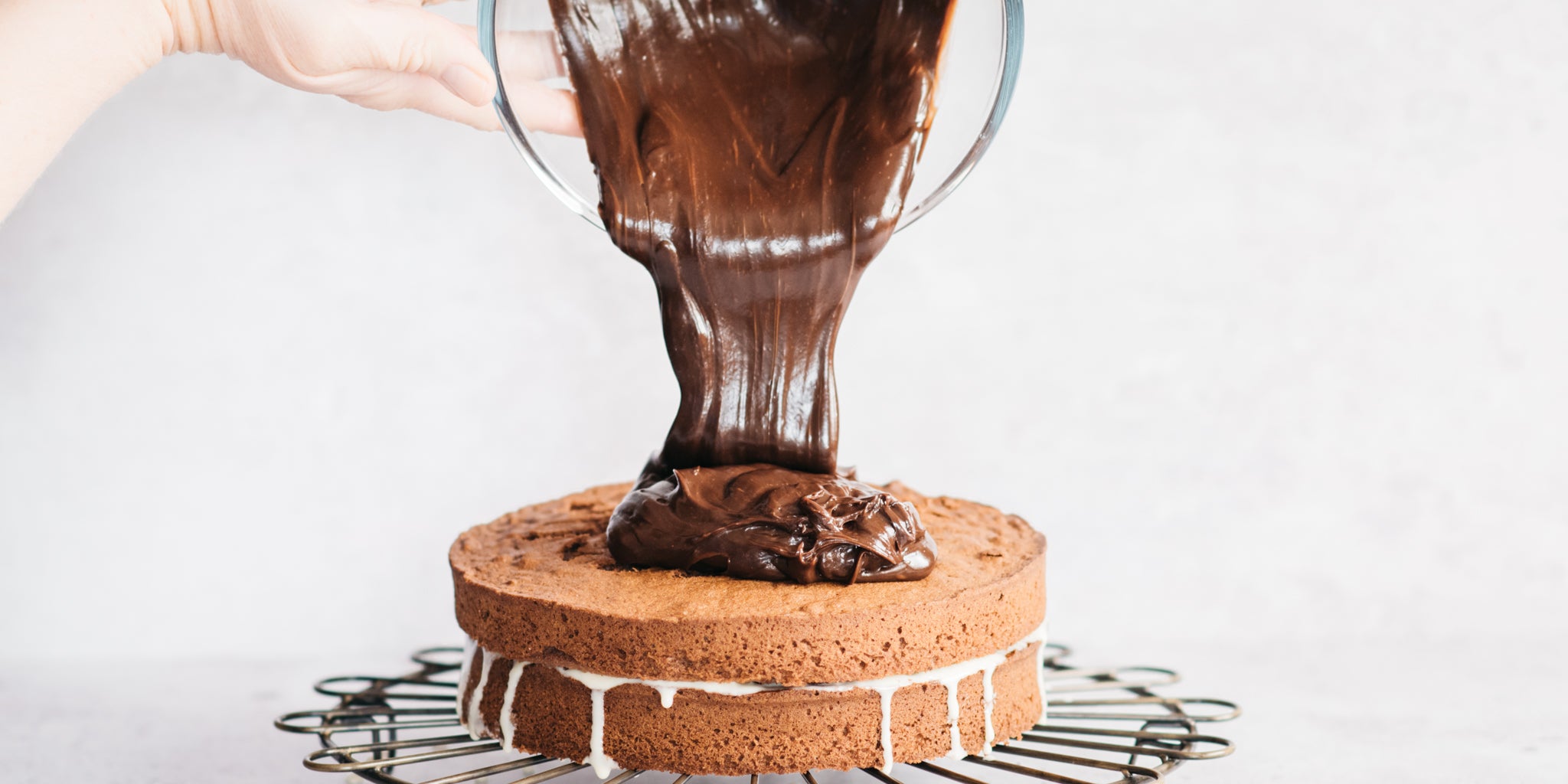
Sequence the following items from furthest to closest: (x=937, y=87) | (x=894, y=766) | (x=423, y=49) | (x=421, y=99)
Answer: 1. (x=421, y=99)
2. (x=894, y=766)
3. (x=937, y=87)
4. (x=423, y=49)

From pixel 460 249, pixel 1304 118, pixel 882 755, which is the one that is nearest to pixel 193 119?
pixel 460 249

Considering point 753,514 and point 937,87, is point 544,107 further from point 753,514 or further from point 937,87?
point 753,514

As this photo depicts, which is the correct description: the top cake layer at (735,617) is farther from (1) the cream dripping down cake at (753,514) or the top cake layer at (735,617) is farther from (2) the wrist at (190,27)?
(2) the wrist at (190,27)

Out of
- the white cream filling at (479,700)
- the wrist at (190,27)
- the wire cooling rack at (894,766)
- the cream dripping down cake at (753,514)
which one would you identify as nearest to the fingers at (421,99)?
the wrist at (190,27)

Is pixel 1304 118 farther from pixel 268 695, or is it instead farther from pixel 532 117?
pixel 268 695

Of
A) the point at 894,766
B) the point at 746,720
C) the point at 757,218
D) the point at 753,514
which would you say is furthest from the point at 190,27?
the point at 894,766

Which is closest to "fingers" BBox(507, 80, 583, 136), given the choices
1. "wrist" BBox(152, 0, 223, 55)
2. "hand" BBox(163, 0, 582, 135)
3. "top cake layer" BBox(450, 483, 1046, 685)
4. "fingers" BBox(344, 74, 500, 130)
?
"hand" BBox(163, 0, 582, 135)
